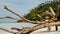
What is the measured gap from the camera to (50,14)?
21.6 ft

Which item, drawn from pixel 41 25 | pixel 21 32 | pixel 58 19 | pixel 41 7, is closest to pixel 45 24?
pixel 41 25

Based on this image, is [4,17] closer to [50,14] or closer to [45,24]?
[45,24]

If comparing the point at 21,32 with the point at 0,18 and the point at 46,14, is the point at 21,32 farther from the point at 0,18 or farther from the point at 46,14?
the point at 46,14

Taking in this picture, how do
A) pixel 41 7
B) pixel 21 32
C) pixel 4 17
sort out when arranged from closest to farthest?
pixel 4 17 < pixel 21 32 < pixel 41 7

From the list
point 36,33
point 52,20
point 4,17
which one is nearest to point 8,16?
point 4,17

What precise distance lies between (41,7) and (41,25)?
2337 centimetres

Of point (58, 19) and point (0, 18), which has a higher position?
point (58, 19)

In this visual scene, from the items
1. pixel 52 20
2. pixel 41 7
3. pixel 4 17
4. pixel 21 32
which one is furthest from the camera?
pixel 41 7

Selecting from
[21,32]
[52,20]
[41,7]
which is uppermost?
[41,7]

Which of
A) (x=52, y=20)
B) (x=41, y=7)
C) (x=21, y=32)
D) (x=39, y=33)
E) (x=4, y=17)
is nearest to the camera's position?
(x=4, y=17)

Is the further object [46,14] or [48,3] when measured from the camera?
[48,3]

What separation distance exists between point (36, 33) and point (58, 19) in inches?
33.8

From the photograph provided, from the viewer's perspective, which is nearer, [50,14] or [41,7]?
[50,14]

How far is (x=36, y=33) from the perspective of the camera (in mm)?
6980
